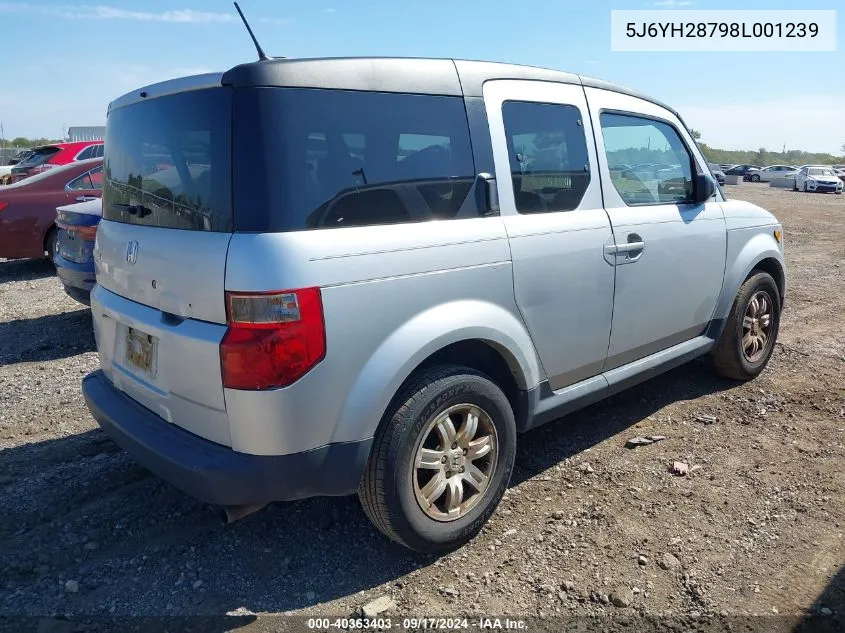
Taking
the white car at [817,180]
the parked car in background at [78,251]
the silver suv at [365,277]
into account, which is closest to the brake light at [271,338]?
the silver suv at [365,277]

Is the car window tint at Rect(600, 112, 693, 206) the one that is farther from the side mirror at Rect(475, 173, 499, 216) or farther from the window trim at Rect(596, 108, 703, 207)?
the side mirror at Rect(475, 173, 499, 216)

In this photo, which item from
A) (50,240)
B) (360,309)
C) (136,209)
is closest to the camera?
(360,309)

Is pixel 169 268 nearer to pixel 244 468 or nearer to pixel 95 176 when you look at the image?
pixel 244 468

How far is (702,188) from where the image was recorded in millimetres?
4207

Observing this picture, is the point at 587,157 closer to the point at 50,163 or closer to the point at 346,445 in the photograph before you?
the point at 346,445

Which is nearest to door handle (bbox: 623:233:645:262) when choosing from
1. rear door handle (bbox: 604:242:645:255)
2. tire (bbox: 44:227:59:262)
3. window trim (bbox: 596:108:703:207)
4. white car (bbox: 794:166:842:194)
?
rear door handle (bbox: 604:242:645:255)

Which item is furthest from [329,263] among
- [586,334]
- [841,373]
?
[841,373]

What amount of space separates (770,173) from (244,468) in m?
51.7

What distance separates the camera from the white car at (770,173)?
4291cm

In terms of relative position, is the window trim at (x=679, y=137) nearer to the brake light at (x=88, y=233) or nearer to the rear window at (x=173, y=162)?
the rear window at (x=173, y=162)

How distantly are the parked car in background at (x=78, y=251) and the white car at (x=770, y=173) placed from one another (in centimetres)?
4397

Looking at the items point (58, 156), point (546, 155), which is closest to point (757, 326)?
point (546, 155)

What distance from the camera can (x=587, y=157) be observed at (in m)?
3.54

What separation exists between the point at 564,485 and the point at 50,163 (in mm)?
12786
